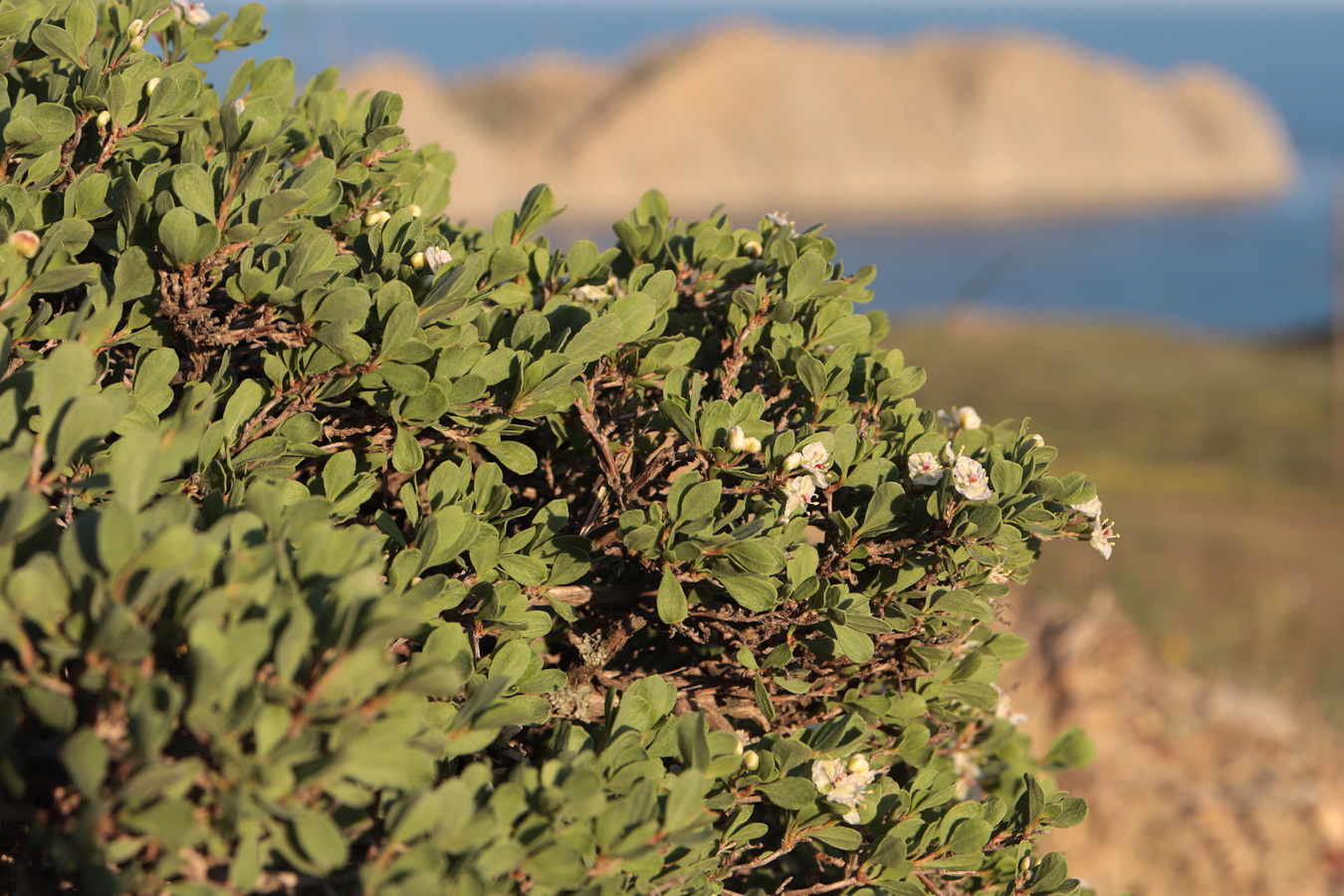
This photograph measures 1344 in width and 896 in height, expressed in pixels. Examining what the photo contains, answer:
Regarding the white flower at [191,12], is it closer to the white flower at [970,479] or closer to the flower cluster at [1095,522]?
the white flower at [970,479]

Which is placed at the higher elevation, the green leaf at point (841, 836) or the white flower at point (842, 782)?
the white flower at point (842, 782)

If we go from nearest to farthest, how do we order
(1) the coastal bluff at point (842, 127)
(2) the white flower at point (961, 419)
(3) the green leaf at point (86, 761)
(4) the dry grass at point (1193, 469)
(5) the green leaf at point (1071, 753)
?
(3) the green leaf at point (86, 761) → (2) the white flower at point (961, 419) → (5) the green leaf at point (1071, 753) → (4) the dry grass at point (1193, 469) → (1) the coastal bluff at point (842, 127)

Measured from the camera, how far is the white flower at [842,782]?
1.78 meters

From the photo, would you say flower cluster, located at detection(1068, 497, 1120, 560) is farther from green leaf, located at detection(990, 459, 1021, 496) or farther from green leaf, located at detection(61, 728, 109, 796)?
green leaf, located at detection(61, 728, 109, 796)

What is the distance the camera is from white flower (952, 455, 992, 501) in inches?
67.1

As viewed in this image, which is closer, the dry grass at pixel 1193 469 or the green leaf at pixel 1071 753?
the green leaf at pixel 1071 753

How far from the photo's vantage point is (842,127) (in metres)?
71.9

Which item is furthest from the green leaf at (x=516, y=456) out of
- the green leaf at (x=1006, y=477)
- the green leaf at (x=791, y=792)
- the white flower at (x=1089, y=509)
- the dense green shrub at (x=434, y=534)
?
the white flower at (x=1089, y=509)

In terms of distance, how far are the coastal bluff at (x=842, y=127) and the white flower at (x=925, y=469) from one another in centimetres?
6096

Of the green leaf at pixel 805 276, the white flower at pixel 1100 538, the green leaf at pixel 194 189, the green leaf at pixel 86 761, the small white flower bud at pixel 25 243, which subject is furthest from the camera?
the green leaf at pixel 805 276

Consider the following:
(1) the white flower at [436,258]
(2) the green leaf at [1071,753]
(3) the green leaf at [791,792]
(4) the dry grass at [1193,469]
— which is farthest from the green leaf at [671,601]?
(4) the dry grass at [1193,469]

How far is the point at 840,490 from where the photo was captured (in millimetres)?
1928

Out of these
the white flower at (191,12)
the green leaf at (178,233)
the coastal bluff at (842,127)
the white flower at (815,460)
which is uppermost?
the coastal bluff at (842,127)

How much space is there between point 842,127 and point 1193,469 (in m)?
57.0
